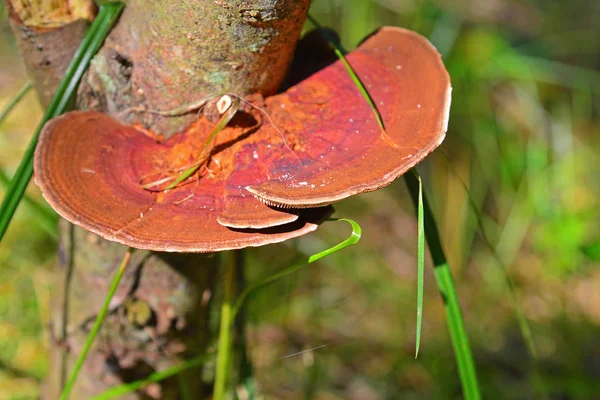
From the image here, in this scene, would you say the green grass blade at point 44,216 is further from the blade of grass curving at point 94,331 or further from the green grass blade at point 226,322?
the green grass blade at point 226,322

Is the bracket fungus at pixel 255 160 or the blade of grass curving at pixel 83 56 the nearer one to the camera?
the bracket fungus at pixel 255 160

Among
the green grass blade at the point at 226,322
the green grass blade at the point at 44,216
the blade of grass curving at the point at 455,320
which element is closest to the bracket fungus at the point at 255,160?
the blade of grass curving at the point at 455,320

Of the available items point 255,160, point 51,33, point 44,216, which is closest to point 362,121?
point 255,160

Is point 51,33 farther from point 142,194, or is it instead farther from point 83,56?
point 142,194

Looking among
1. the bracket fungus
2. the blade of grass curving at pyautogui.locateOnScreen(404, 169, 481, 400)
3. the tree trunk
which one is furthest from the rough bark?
the blade of grass curving at pyautogui.locateOnScreen(404, 169, 481, 400)

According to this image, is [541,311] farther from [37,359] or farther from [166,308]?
[37,359]

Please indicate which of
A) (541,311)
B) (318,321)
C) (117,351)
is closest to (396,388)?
(318,321)
